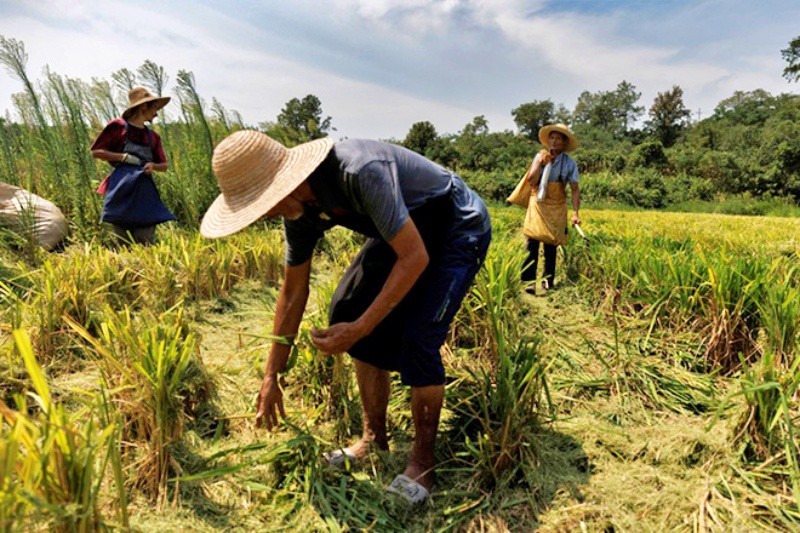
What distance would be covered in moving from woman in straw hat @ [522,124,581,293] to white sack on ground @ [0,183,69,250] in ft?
12.4

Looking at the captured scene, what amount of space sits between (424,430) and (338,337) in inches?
18.0

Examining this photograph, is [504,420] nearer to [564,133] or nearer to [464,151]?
[564,133]

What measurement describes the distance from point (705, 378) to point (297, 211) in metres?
1.99

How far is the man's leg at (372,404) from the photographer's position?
68.9 inches

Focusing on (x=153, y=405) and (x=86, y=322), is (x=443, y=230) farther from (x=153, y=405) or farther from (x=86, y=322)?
(x=86, y=322)

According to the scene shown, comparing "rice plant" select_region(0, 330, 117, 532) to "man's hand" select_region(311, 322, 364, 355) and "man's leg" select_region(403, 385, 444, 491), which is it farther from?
"man's leg" select_region(403, 385, 444, 491)

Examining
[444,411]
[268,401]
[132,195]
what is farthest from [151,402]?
[132,195]

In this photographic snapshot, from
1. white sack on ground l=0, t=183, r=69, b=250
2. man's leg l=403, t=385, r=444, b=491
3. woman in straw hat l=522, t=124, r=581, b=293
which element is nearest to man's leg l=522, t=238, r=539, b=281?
woman in straw hat l=522, t=124, r=581, b=293

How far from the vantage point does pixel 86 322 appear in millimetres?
2342

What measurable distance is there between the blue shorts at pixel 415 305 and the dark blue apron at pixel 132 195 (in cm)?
231

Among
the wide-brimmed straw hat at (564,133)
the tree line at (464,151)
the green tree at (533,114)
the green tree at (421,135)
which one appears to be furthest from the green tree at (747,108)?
the wide-brimmed straw hat at (564,133)

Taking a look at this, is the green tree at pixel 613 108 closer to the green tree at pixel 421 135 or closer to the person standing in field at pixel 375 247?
the green tree at pixel 421 135

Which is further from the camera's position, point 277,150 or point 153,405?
point 153,405

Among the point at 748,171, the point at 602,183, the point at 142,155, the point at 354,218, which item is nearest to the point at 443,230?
the point at 354,218
